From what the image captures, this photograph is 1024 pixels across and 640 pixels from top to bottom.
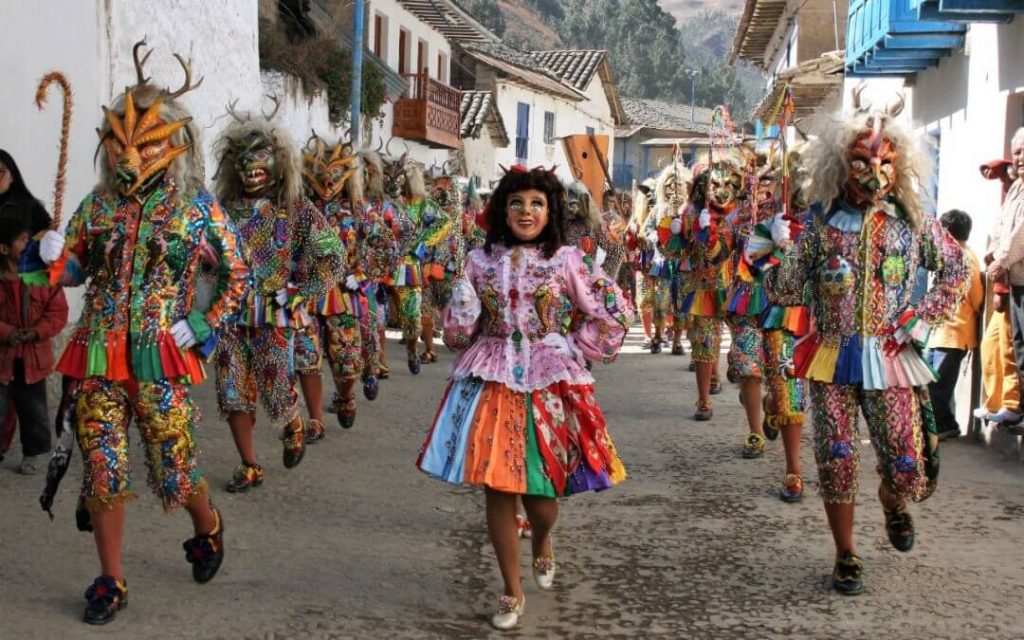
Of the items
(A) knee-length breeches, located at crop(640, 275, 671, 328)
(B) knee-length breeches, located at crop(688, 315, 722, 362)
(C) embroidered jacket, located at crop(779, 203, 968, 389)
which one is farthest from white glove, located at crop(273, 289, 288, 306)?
(A) knee-length breeches, located at crop(640, 275, 671, 328)

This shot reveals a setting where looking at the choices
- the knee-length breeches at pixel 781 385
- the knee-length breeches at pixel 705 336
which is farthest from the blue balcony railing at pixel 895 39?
the knee-length breeches at pixel 781 385

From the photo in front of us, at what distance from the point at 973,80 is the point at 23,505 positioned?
25.0ft

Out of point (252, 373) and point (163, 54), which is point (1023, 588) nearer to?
point (252, 373)

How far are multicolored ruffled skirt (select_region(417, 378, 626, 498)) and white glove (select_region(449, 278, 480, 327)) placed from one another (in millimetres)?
A: 244

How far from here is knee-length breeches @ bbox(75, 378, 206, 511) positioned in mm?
4867

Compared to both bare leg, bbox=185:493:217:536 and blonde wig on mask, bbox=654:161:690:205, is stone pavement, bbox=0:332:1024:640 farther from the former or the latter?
blonde wig on mask, bbox=654:161:690:205

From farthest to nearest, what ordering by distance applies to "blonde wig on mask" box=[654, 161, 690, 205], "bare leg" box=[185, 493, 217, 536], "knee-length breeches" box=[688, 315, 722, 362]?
1. "blonde wig on mask" box=[654, 161, 690, 205]
2. "knee-length breeches" box=[688, 315, 722, 362]
3. "bare leg" box=[185, 493, 217, 536]

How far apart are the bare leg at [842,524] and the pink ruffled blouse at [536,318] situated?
1212 mm

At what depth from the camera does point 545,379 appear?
5.02 metres

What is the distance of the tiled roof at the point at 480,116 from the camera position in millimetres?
34438

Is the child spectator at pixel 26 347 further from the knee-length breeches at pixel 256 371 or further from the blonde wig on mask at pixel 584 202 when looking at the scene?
the blonde wig on mask at pixel 584 202

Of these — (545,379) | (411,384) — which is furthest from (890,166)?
(411,384)

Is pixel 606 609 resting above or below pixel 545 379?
below

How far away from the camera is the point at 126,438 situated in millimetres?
4965
